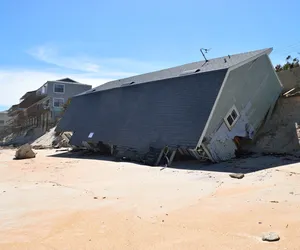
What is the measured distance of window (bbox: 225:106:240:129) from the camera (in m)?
17.4

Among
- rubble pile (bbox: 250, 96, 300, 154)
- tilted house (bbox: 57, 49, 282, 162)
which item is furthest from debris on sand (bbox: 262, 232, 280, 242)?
rubble pile (bbox: 250, 96, 300, 154)

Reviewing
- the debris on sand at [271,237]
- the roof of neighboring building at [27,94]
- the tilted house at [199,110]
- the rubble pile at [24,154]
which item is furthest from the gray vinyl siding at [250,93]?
the roof of neighboring building at [27,94]

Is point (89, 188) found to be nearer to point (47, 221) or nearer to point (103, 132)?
point (47, 221)

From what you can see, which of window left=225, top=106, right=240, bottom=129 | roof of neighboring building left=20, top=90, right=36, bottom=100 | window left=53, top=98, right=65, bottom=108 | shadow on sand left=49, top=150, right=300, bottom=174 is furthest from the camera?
roof of neighboring building left=20, top=90, right=36, bottom=100

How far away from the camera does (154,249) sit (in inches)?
216

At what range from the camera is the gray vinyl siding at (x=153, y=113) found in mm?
16859

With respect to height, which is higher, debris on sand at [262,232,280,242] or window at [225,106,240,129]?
window at [225,106,240,129]

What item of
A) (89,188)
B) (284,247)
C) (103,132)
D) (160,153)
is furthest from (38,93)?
(284,247)

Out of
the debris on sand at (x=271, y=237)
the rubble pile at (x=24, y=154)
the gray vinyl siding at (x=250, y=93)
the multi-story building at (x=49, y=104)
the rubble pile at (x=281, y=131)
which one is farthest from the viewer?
the multi-story building at (x=49, y=104)

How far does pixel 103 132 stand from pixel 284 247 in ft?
61.9

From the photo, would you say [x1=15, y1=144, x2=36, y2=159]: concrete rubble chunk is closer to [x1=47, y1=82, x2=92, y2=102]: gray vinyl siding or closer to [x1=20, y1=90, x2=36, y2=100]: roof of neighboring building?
[x1=47, y1=82, x2=92, y2=102]: gray vinyl siding

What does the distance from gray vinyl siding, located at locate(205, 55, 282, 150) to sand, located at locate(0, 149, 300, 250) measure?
361 cm

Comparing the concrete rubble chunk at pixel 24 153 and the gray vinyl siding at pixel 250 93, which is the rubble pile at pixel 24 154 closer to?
the concrete rubble chunk at pixel 24 153

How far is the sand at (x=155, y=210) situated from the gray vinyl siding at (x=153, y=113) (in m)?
3.22
